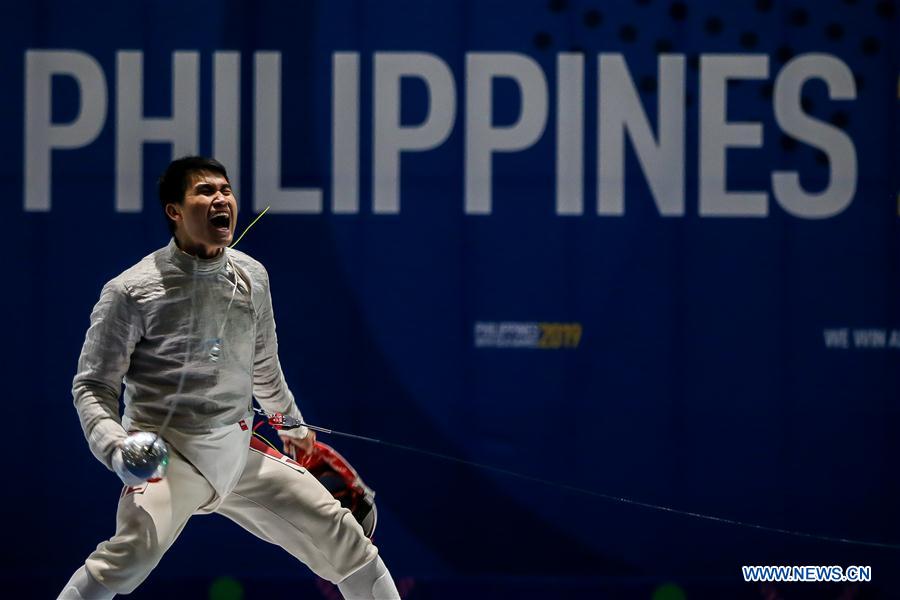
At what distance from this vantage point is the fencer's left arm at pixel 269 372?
8.96ft

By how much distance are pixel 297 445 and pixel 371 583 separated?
42 cm

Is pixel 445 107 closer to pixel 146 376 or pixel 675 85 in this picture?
pixel 675 85

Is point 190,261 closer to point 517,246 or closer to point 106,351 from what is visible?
point 106,351

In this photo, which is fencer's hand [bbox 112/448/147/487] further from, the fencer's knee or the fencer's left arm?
the fencer's left arm

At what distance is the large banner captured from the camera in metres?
3.34

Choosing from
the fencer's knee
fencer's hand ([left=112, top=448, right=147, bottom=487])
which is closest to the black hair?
fencer's hand ([left=112, top=448, right=147, bottom=487])

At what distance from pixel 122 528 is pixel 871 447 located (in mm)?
2240

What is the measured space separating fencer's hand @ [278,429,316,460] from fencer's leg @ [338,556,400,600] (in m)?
0.35

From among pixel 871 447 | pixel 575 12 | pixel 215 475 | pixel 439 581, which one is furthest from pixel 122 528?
pixel 871 447

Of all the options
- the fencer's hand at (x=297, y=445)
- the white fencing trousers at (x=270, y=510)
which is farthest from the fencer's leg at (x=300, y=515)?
the fencer's hand at (x=297, y=445)

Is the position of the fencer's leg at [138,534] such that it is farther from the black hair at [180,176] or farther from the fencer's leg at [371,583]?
the black hair at [180,176]

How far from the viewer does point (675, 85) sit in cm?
336

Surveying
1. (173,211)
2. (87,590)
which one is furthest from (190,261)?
(87,590)

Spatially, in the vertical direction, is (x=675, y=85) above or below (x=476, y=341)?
above
